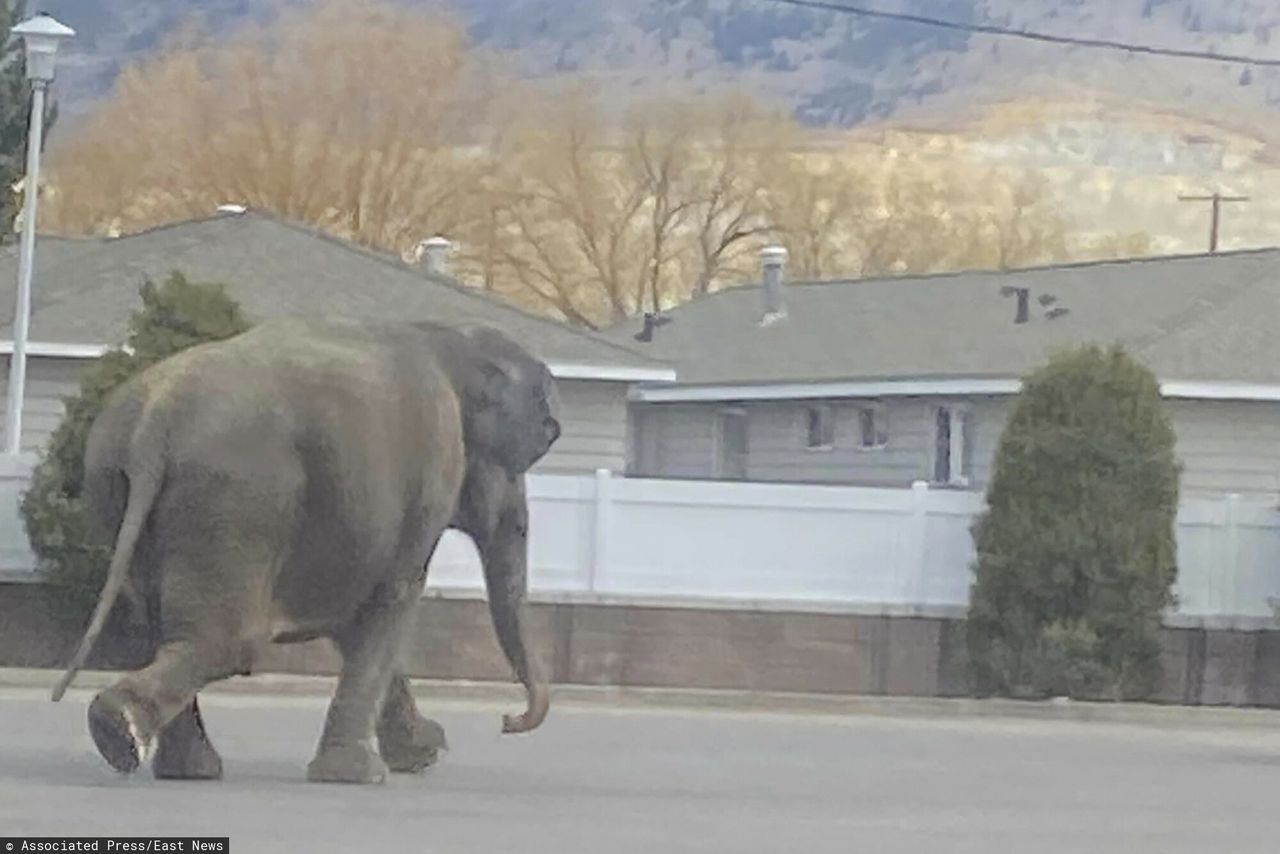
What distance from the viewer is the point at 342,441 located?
49.7 ft

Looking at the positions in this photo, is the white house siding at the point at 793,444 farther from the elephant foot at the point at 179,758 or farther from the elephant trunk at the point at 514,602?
the elephant foot at the point at 179,758

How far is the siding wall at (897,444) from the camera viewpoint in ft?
123

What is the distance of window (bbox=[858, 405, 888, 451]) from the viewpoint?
42.2 meters

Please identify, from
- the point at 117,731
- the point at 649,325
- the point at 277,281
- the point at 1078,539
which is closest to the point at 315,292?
the point at 277,281

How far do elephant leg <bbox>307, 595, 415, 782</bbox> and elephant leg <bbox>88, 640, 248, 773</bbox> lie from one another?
77 cm

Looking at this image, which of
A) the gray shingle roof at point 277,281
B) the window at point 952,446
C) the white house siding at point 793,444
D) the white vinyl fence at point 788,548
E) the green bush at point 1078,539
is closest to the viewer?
the green bush at point 1078,539

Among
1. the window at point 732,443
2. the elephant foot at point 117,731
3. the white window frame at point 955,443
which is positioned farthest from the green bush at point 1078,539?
the window at point 732,443

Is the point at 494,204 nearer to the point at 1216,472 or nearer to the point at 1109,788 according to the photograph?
the point at 1216,472

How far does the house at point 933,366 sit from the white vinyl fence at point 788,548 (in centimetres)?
501

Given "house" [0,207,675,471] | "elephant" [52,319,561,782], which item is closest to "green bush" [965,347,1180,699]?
"house" [0,207,675,471]

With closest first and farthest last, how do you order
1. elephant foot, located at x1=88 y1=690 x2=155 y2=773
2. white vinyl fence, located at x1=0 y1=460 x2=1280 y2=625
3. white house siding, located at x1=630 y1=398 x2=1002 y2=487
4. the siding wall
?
elephant foot, located at x1=88 y1=690 x2=155 y2=773 < white vinyl fence, located at x1=0 y1=460 x2=1280 y2=625 < the siding wall < white house siding, located at x1=630 y1=398 x2=1002 y2=487

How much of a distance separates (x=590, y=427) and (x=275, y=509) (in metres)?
22.0

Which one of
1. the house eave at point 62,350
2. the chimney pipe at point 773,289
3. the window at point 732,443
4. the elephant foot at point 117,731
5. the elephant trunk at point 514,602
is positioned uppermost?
the chimney pipe at point 773,289

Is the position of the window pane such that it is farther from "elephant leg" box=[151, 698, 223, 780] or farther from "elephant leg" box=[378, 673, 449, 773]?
"elephant leg" box=[151, 698, 223, 780]
